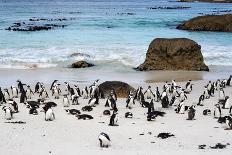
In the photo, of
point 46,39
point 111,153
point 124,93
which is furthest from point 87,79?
point 46,39

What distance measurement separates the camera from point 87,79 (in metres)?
24.0

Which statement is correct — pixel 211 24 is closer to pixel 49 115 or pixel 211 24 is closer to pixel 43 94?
pixel 43 94

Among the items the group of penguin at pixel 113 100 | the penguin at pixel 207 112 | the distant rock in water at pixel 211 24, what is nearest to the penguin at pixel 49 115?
the group of penguin at pixel 113 100

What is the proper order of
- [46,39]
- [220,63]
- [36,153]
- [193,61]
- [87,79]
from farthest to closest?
[46,39], [220,63], [193,61], [87,79], [36,153]

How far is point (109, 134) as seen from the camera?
13422 millimetres

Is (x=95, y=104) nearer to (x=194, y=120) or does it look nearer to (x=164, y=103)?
(x=164, y=103)

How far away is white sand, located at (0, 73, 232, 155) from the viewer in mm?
11867

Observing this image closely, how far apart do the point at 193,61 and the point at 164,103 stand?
34.9 ft

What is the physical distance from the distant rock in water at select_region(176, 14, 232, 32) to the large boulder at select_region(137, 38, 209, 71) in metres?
26.5

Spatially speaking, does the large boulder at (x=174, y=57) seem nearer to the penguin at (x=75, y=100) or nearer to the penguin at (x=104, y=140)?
the penguin at (x=75, y=100)

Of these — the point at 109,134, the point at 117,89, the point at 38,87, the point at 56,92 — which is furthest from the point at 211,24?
the point at 109,134

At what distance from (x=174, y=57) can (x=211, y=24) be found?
28847 millimetres

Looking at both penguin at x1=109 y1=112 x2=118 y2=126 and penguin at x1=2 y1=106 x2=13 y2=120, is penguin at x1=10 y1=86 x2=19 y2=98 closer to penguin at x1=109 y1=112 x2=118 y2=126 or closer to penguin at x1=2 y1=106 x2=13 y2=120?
penguin at x1=2 y1=106 x2=13 y2=120

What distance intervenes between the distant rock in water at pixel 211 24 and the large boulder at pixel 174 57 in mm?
26460
